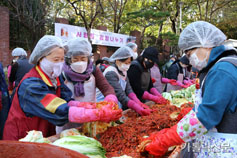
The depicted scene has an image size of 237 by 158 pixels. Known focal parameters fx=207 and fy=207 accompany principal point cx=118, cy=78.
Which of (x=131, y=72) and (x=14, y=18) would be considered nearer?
(x=131, y=72)

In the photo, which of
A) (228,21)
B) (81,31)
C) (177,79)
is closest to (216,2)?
(228,21)

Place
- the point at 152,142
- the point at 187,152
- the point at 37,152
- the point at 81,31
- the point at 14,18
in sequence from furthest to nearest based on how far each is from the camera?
the point at 14,18, the point at 81,31, the point at 187,152, the point at 152,142, the point at 37,152

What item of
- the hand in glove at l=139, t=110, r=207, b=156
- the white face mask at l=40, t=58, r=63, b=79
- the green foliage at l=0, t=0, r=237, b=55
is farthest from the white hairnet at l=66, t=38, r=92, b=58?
the green foliage at l=0, t=0, r=237, b=55

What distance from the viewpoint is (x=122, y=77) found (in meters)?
3.65

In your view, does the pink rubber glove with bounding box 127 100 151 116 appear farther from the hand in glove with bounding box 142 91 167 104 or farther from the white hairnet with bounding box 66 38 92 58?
the white hairnet with bounding box 66 38 92 58

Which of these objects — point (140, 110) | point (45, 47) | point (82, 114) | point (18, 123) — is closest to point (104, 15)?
point (140, 110)

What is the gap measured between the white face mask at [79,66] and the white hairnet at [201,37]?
1355 mm

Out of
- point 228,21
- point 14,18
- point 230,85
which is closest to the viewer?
point 230,85

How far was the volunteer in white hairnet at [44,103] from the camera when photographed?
194 cm

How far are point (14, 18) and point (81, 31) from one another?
14.4 ft

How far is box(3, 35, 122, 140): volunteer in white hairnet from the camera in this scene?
6.37 ft

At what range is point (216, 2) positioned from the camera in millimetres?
17297

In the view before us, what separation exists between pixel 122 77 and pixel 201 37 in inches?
78.4

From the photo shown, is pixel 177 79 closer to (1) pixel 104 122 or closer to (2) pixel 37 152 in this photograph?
(1) pixel 104 122
